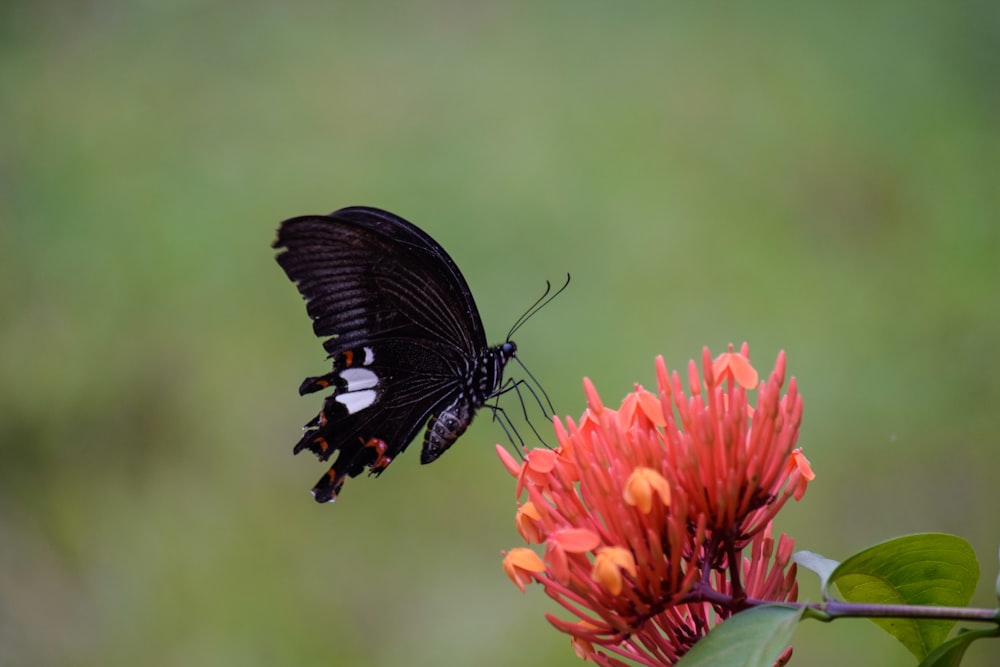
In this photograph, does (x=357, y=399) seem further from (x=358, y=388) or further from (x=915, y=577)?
(x=915, y=577)

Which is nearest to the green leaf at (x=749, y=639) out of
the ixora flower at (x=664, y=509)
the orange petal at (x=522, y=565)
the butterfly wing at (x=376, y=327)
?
the ixora flower at (x=664, y=509)

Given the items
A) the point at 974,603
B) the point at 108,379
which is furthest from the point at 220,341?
the point at 974,603

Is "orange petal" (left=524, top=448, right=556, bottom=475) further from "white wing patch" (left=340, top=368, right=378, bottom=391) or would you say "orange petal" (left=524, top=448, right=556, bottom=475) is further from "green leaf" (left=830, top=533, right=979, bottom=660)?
"white wing patch" (left=340, top=368, right=378, bottom=391)

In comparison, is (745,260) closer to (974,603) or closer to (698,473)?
(974,603)

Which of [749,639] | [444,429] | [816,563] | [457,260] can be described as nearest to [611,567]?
[749,639]

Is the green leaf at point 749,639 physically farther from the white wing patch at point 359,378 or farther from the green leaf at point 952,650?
the white wing patch at point 359,378
